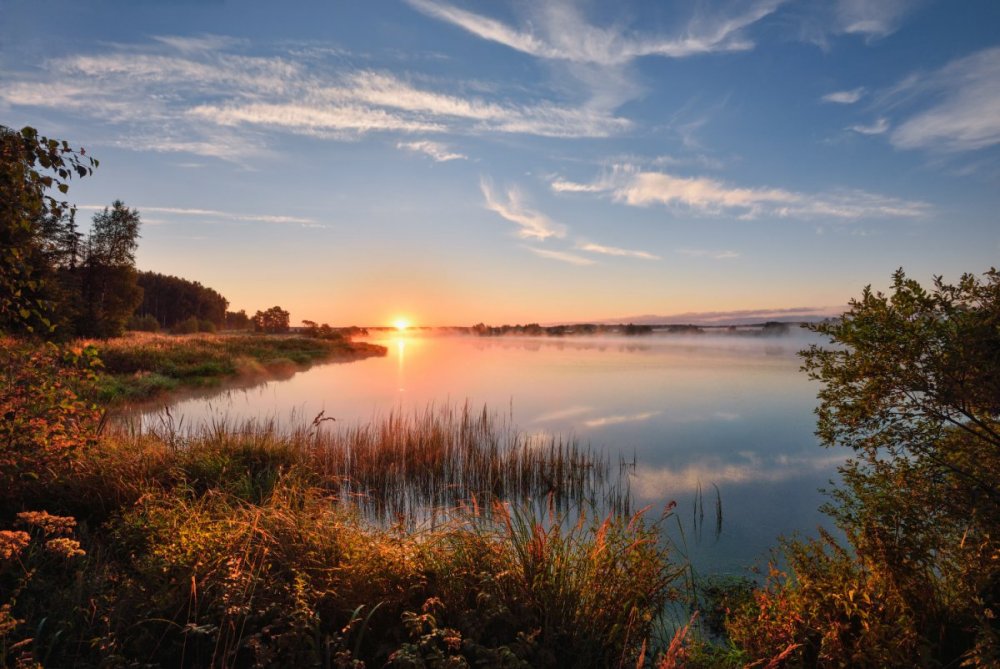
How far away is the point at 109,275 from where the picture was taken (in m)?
47.5

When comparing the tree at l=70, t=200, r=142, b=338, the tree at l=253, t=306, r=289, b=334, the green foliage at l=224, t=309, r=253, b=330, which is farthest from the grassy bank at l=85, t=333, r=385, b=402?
the green foliage at l=224, t=309, r=253, b=330

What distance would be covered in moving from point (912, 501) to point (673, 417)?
18062 mm

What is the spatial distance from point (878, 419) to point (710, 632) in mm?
3604

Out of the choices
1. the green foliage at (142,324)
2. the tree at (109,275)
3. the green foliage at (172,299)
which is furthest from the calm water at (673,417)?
the green foliage at (172,299)

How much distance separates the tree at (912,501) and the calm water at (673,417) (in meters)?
4.01

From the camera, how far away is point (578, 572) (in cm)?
477

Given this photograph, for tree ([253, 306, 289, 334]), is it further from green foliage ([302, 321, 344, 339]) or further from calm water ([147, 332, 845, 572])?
calm water ([147, 332, 845, 572])

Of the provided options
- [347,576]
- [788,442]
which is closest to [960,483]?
[347,576]

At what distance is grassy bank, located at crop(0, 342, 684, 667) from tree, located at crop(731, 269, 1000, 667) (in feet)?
4.94

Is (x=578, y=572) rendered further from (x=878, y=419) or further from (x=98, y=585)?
(x=98, y=585)

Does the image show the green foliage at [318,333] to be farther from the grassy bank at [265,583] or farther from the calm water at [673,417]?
the grassy bank at [265,583]

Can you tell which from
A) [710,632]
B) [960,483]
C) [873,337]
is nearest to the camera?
[960,483]

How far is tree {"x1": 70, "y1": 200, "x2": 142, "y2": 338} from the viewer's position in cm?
4427

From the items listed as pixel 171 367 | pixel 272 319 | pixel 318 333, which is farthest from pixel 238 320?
pixel 171 367
